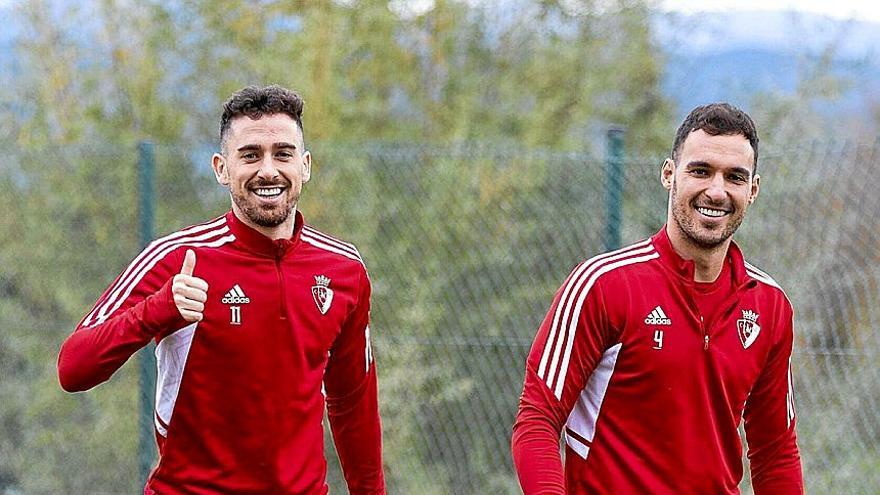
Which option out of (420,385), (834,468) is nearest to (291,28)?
(420,385)

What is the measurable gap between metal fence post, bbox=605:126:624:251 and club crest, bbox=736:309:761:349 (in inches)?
78.3

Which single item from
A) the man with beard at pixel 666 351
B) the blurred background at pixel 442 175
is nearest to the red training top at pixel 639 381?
the man with beard at pixel 666 351

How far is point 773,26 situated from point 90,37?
6.02 meters

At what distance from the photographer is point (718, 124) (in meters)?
3.76

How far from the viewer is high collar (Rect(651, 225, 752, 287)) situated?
3.78m

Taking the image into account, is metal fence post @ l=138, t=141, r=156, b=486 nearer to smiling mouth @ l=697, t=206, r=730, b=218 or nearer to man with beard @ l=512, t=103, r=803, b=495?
man with beard @ l=512, t=103, r=803, b=495

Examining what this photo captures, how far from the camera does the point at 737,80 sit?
12547 millimetres

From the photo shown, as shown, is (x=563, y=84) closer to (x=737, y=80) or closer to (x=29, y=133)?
(x=737, y=80)

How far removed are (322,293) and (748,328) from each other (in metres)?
1.27

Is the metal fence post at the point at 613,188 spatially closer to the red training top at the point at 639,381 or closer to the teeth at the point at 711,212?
the red training top at the point at 639,381

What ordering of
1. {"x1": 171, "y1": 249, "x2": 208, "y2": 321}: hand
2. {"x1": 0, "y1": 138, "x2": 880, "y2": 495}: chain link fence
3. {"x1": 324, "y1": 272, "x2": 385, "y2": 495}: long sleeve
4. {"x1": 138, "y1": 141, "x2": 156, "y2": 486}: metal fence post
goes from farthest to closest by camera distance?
{"x1": 138, "y1": 141, "x2": 156, "y2": 486}: metal fence post → {"x1": 0, "y1": 138, "x2": 880, "y2": 495}: chain link fence → {"x1": 324, "y1": 272, "x2": 385, "y2": 495}: long sleeve → {"x1": 171, "y1": 249, "x2": 208, "y2": 321}: hand

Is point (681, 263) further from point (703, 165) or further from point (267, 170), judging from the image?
point (267, 170)

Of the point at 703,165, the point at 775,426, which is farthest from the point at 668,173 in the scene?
the point at 775,426

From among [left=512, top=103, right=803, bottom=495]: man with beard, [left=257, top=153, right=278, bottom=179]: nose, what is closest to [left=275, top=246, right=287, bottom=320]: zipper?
[left=257, top=153, right=278, bottom=179]: nose
